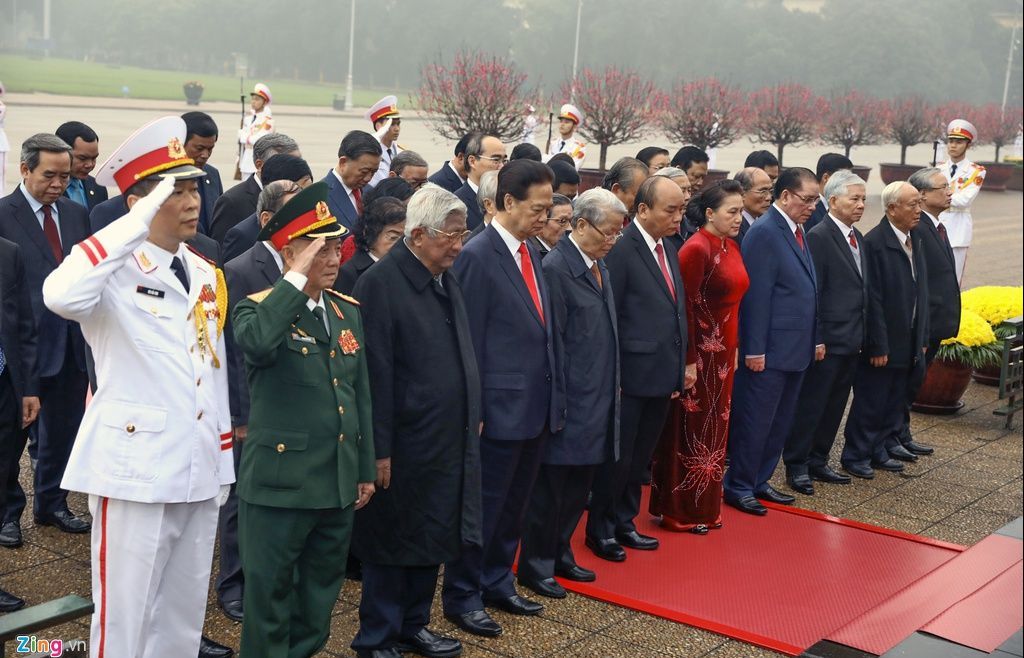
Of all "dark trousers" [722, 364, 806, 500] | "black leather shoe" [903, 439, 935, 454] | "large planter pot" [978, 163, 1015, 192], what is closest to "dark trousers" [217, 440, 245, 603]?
"dark trousers" [722, 364, 806, 500]

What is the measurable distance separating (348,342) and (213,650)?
1416 mm

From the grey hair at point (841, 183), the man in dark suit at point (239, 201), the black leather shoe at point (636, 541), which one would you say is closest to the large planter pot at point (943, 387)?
the grey hair at point (841, 183)

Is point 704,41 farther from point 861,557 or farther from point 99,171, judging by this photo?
point 99,171

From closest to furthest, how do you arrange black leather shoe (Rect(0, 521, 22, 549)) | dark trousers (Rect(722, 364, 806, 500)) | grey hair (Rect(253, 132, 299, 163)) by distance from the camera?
black leather shoe (Rect(0, 521, 22, 549)) < grey hair (Rect(253, 132, 299, 163)) < dark trousers (Rect(722, 364, 806, 500))

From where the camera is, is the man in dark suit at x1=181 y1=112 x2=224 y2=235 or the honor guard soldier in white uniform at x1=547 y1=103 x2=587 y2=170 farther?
the honor guard soldier in white uniform at x1=547 y1=103 x2=587 y2=170

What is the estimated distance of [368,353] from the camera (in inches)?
180

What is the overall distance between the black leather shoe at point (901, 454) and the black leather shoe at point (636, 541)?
2815mm

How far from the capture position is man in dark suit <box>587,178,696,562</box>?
6.12m

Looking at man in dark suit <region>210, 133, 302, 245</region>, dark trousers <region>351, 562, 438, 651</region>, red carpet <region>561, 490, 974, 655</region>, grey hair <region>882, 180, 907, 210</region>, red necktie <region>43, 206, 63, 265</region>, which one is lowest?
red carpet <region>561, 490, 974, 655</region>

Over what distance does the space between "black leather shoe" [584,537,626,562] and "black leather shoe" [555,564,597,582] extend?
1.12ft

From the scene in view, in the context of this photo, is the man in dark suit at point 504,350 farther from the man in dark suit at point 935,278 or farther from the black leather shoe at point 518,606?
the man in dark suit at point 935,278

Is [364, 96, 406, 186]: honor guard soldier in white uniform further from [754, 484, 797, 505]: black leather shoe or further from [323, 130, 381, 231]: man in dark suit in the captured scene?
[754, 484, 797, 505]: black leather shoe

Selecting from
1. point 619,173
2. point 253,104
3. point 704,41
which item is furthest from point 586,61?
point 619,173

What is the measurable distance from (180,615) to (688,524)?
341cm
